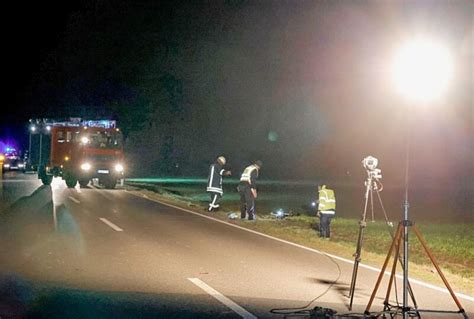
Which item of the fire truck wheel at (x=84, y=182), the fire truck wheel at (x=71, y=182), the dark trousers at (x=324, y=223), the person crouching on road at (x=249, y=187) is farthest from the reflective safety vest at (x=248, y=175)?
the fire truck wheel at (x=84, y=182)

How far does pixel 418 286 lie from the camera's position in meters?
10.8

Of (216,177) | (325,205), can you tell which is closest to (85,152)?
(216,177)

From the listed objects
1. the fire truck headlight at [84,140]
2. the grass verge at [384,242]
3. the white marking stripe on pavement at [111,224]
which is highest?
the fire truck headlight at [84,140]

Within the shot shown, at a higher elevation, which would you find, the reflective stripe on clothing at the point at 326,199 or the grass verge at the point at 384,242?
the reflective stripe on clothing at the point at 326,199

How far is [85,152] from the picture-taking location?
1401 inches

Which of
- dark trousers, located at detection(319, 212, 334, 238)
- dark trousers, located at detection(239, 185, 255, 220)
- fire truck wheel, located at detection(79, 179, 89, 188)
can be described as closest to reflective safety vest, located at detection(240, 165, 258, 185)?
dark trousers, located at detection(239, 185, 255, 220)

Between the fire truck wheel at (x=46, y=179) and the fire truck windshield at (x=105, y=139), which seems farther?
the fire truck wheel at (x=46, y=179)

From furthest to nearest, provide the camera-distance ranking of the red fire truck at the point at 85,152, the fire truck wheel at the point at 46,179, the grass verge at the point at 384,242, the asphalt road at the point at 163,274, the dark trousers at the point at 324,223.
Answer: the fire truck wheel at the point at 46,179, the red fire truck at the point at 85,152, the dark trousers at the point at 324,223, the grass verge at the point at 384,242, the asphalt road at the point at 163,274

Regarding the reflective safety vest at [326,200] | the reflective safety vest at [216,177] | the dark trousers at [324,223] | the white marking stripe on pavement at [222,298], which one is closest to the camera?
the white marking stripe on pavement at [222,298]

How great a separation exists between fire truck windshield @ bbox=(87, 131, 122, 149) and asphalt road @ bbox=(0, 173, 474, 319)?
16454 millimetres

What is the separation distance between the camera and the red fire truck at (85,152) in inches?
1411

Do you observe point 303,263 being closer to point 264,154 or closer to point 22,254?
point 22,254

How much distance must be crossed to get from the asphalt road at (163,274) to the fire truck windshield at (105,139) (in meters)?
16.5

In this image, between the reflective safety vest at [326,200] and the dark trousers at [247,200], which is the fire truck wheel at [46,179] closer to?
the dark trousers at [247,200]
